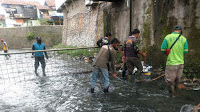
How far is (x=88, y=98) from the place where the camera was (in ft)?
13.0

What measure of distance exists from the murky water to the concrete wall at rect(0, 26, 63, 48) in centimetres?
2820

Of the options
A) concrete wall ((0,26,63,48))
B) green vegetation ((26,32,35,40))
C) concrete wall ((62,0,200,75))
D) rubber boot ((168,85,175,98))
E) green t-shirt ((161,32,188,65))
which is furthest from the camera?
concrete wall ((0,26,63,48))

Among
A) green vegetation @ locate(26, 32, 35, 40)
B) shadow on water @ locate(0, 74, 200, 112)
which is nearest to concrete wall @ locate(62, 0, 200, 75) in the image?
shadow on water @ locate(0, 74, 200, 112)

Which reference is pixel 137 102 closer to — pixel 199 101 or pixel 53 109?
pixel 199 101

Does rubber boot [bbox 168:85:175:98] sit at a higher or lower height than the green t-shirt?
lower

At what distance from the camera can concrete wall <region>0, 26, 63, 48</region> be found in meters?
31.2

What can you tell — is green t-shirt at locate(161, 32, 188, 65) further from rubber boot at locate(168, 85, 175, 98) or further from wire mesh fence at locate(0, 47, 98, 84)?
wire mesh fence at locate(0, 47, 98, 84)

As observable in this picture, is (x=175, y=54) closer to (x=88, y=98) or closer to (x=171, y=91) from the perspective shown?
(x=171, y=91)

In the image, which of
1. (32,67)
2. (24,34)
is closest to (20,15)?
(24,34)

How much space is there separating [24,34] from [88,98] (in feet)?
109

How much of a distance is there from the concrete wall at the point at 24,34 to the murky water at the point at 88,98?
28.2 meters

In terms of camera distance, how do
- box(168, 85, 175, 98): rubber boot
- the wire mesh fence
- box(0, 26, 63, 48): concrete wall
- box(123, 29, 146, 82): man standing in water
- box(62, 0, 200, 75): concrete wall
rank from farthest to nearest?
box(0, 26, 63, 48): concrete wall, the wire mesh fence, box(62, 0, 200, 75): concrete wall, box(123, 29, 146, 82): man standing in water, box(168, 85, 175, 98): rubber boot

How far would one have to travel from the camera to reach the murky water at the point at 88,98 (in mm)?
3348

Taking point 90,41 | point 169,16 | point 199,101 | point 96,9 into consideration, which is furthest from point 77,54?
point 199,101
